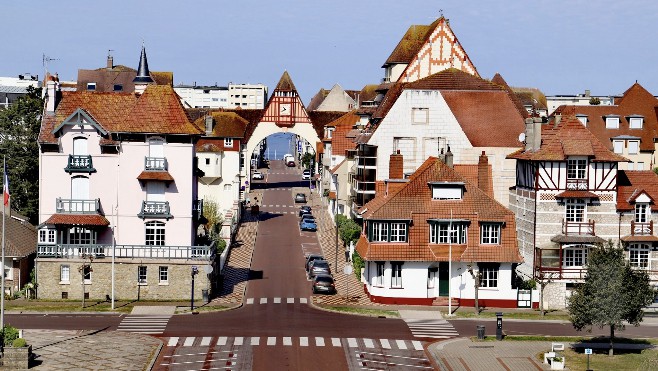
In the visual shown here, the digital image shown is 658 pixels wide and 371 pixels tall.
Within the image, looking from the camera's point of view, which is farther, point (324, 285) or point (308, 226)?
point (308, 226)

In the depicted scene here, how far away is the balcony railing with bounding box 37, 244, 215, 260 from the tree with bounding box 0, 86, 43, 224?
30.5m

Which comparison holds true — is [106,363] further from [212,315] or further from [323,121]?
[323,121]

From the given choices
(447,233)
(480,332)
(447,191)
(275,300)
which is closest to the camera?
(480,332)

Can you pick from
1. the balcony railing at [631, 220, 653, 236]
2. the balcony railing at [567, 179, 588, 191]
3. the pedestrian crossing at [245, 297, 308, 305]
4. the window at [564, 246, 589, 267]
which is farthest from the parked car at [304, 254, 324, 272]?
the balcony railing at [631, 220, 653, 236]

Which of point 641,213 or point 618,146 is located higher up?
point 618,146

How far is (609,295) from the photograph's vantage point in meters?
61.2

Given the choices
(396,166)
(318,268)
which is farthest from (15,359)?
(396,166)

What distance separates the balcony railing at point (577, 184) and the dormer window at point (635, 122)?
48688 millimetres

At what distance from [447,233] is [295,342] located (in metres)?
19.3

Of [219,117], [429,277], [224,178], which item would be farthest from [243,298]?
[219,117]

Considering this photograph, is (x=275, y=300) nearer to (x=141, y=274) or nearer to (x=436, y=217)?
(x=141, y=274)

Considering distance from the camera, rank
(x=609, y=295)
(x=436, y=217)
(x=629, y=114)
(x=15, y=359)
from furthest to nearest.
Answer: (x=629, y=114) < (x=436, y=217) < (x=609, y=295) < (x=15, y=359)

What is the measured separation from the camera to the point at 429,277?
79750mm

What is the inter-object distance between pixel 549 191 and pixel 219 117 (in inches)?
3070
